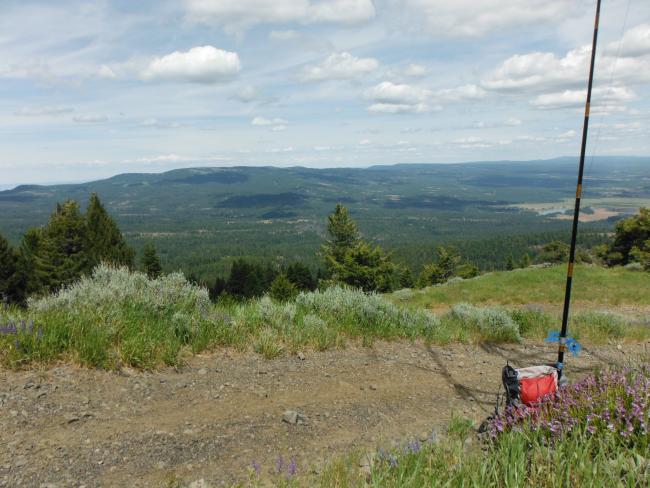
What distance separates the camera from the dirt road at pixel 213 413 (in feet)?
11.8

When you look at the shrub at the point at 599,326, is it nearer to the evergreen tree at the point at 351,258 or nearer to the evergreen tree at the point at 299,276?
the evergreen tree at the point at 351,258

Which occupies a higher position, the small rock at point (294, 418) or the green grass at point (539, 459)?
the green grass at point (539, 459)

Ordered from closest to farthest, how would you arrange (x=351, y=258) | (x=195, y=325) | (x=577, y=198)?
(x=577, y=198), (x=195, y=325), (x=351, y=258)

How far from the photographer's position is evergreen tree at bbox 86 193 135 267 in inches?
1647

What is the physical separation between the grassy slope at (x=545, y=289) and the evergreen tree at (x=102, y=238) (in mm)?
32646

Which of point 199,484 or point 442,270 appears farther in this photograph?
point 442,270

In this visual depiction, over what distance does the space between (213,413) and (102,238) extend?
143ft

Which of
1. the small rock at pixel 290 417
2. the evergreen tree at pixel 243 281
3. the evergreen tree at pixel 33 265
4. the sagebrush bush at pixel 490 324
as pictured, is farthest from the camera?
the evergreen tree at pixel 243 281

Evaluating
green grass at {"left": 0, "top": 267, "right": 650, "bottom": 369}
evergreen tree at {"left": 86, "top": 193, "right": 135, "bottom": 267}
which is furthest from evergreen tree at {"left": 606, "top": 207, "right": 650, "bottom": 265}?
evergreen tree at {"left": 86, "top": 193, "right": 135, "bottom": 267}

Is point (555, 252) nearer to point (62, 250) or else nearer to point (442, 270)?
point (442, 270)

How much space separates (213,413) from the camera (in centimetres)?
455

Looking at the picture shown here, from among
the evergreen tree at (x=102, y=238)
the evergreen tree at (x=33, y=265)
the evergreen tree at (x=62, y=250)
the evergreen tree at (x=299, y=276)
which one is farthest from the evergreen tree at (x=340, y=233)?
the evergreen tree at (x=33, y=265)

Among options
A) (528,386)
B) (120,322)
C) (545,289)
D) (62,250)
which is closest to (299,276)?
(62,250)

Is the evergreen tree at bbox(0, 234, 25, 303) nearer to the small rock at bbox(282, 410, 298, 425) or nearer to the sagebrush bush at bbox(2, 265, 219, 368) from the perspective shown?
the sagebrush bush at bbox(2, 265, 219, 368)
